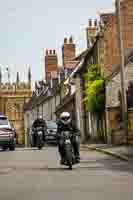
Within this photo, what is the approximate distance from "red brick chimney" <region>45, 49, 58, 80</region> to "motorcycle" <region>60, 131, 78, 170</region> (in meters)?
63.7

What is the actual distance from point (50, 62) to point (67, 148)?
67.8 metres

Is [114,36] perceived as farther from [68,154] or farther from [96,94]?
[68,154]

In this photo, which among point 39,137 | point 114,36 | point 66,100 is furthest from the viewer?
point 66,100

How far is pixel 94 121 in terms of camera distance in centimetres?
5138

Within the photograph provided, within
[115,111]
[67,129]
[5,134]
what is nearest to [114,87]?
[115,111]

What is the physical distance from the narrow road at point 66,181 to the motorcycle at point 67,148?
0.30 meters

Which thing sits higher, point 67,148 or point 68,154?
point 67,148

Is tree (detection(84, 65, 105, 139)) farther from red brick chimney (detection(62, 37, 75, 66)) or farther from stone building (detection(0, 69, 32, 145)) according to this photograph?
stone building (detection(0, 69, 32, 145))

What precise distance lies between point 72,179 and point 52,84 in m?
68.7

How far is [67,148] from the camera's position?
62.8 feet

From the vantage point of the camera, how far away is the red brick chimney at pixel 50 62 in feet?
274

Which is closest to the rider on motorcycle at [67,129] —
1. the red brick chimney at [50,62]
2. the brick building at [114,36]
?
the brick building at [114,36]

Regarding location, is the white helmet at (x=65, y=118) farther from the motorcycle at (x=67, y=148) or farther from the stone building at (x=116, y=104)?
the stone building at (x=116, y=104)

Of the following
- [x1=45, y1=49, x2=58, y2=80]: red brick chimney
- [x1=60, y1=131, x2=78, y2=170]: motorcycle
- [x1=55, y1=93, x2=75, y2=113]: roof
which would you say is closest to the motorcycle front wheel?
[x1=60, y1=131, x2=78, y2=170]: motorcycle
